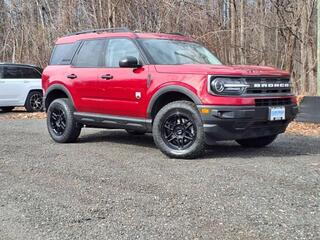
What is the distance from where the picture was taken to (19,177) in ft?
20.5

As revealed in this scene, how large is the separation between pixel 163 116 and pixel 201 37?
10343mm

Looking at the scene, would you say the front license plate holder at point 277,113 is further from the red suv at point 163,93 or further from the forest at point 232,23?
the forest at point 232,23

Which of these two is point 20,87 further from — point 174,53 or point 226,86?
point 226,86

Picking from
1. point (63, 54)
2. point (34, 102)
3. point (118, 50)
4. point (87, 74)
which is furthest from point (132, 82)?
point (34, 102)

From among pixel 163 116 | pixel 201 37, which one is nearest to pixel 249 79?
pixel 163 116

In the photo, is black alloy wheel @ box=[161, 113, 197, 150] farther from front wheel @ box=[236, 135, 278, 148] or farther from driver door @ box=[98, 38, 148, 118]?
front wheel @ box=[236, 135, 278, 148]

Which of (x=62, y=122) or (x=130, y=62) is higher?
(x=130, y=62)

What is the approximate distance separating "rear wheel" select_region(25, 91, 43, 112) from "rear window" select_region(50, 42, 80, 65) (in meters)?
7.62

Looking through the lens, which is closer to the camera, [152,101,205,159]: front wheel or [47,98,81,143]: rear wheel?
[152,101,205,159]: front wheel

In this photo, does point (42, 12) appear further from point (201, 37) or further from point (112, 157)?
point (112, 157)

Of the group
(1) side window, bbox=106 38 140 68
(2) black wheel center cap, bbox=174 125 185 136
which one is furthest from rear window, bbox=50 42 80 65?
(2) black wheel center cap, bbox=174 125 185 136

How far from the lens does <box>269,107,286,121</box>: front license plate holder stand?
22.9 ft

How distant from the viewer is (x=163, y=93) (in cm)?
727

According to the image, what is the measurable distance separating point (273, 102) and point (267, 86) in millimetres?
253
